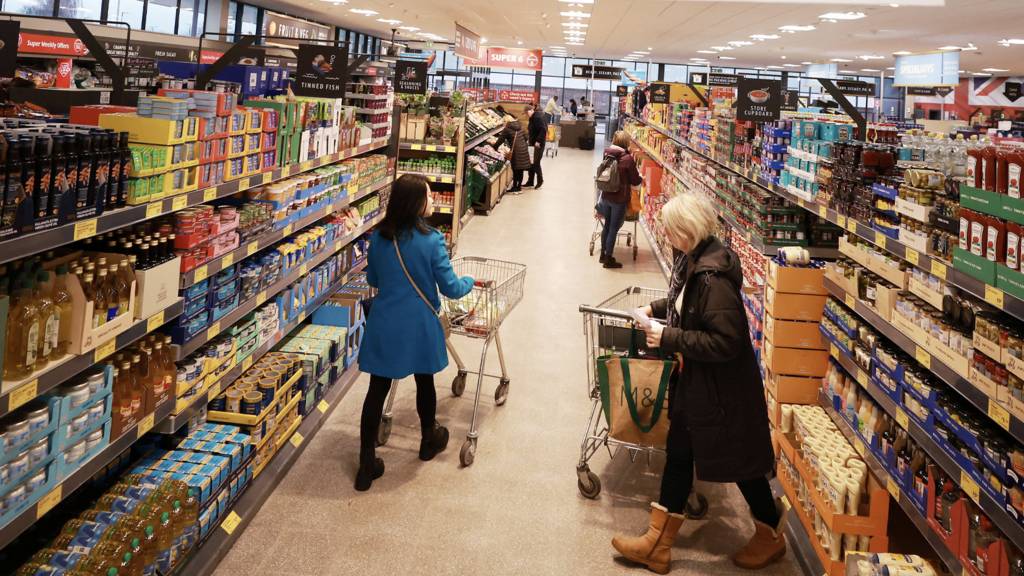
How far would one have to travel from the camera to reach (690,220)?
125 inches

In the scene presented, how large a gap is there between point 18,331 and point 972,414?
123 inches

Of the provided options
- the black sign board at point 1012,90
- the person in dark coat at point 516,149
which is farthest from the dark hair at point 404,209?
the black sign board at point 1012,90

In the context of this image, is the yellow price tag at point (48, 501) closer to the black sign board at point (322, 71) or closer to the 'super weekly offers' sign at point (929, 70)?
the black sign board at point (322, 71)

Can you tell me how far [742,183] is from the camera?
250 inches

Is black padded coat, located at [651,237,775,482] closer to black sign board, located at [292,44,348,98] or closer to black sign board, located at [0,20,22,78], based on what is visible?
black sign board, located at [292,44,348,98]

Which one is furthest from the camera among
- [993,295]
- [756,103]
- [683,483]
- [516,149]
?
[516,149]

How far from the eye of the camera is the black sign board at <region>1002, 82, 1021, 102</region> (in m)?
27.1

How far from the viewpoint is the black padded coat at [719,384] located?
3086mm

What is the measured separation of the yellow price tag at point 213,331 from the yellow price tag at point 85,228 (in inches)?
41.3

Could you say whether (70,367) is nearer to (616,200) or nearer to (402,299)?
(402,299)

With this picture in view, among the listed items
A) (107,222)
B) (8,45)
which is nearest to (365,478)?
(107,222)

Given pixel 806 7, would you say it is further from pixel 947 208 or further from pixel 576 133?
pixel 576 133

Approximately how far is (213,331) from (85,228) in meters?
1.15

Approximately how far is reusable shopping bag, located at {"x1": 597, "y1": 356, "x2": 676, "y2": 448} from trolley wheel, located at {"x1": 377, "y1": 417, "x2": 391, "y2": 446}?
1394 millimetres
